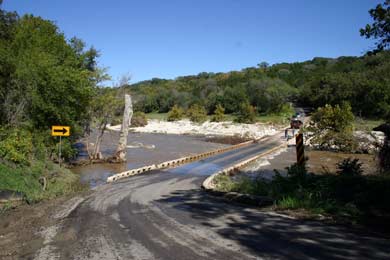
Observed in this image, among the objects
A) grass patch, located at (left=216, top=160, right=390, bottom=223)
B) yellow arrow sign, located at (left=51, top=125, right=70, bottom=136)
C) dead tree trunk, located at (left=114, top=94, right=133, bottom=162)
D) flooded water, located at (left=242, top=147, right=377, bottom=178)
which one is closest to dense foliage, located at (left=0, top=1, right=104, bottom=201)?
yellow arrow sign, located at (left=51, top=125, right=70, bottom=136)

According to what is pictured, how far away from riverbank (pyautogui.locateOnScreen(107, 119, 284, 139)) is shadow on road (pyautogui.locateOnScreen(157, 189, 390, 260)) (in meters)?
50.4

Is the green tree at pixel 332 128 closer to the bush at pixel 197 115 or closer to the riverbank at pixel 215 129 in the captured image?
the riverbank at pixel 215 129

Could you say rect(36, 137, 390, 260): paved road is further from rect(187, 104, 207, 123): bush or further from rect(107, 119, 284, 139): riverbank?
rect(187, 104, 207, 123): bush

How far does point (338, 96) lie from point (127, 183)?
218 ft

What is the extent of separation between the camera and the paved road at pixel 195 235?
246 inches

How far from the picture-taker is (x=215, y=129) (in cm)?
7394

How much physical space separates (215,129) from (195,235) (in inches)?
2623

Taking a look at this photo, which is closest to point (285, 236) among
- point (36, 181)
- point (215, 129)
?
point (36, 181)

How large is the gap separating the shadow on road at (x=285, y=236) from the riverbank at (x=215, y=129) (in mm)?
50378

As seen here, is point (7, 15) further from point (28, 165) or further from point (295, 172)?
point (295, 172)

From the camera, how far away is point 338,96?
75625 mm

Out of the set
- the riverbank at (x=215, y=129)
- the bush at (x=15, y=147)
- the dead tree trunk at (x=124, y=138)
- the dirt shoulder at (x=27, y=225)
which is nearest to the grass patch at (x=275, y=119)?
the riverbank at (x=215, y=129)

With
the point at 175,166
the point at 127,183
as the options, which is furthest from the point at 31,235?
the point at 175,166

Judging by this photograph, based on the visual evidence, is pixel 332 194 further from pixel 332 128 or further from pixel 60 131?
pixel 332 128
